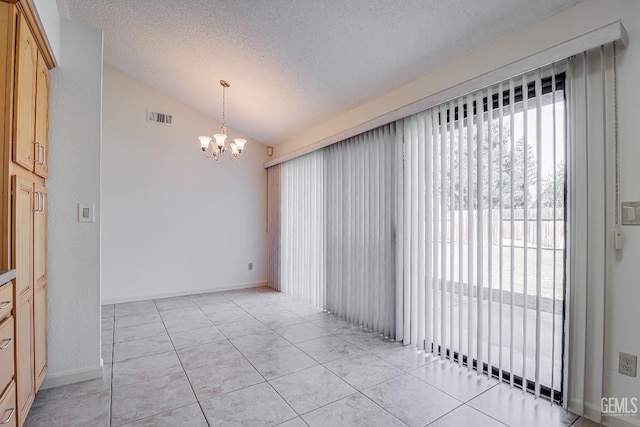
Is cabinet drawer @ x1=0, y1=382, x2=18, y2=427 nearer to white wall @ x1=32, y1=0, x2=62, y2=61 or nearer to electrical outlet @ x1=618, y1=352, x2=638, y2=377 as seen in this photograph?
white wall @ x1=32, y1=0, x2=62, y2=61

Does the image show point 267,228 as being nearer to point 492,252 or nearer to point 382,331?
point 382,331

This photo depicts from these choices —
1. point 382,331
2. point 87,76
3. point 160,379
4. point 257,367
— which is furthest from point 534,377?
point 87,76

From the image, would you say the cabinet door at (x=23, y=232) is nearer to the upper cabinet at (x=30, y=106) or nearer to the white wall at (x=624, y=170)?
the upper cabinet at (x=30, y=106)

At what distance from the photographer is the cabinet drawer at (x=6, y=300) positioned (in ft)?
4.69

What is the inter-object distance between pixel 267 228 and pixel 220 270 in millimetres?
1066

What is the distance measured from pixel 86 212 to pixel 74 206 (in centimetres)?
8

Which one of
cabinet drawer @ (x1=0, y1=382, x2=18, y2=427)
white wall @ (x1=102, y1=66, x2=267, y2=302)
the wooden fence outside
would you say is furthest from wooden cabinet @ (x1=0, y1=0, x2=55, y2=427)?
the wooden fence outside

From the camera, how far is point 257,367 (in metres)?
2.54

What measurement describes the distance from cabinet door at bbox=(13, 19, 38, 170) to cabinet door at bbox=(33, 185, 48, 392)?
Result: 32cm

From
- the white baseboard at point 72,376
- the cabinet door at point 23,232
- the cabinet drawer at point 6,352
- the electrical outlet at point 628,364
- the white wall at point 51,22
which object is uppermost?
the white wall at point 51,22

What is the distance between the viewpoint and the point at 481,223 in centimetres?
236

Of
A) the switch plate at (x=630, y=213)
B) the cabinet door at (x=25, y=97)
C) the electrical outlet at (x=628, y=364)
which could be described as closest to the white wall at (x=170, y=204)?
the cabinet door at (x=25, y=97)

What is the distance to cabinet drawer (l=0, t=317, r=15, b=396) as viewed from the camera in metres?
1.39

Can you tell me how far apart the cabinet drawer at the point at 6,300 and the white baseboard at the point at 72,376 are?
3.38 feet
